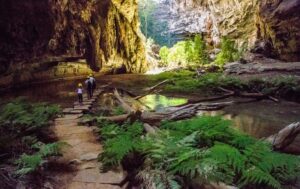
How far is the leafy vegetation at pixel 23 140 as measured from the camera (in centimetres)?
591

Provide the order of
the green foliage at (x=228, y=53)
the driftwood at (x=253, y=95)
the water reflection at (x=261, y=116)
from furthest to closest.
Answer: the green foliage at (x=228, y=53), the driftwood at (x=253, y=95), the water reflection at (x=261, y=116)

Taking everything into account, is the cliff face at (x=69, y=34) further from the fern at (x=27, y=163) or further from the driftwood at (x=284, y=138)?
the driftwood at (x=284, y=138)

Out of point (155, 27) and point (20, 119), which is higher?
point (155, 27)

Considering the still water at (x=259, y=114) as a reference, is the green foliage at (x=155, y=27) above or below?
above

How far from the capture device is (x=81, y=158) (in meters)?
6.82

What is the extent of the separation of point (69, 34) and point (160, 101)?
17.2 m

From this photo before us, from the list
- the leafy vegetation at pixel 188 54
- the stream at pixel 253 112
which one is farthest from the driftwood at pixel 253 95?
the leafy vegetation at pixel 188 54

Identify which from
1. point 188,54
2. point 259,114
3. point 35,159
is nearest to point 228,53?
point 188,54

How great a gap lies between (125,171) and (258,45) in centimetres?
3230

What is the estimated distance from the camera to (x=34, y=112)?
30.2 feet

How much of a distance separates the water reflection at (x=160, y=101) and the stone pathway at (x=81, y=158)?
303 inches

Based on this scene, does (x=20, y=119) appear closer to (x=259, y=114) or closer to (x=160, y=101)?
(x=259, y=114)

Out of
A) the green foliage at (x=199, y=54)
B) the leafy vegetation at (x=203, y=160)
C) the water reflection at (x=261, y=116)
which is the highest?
the green foliage at (x=199, y=54)

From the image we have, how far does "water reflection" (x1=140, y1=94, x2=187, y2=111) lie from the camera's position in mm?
17400
